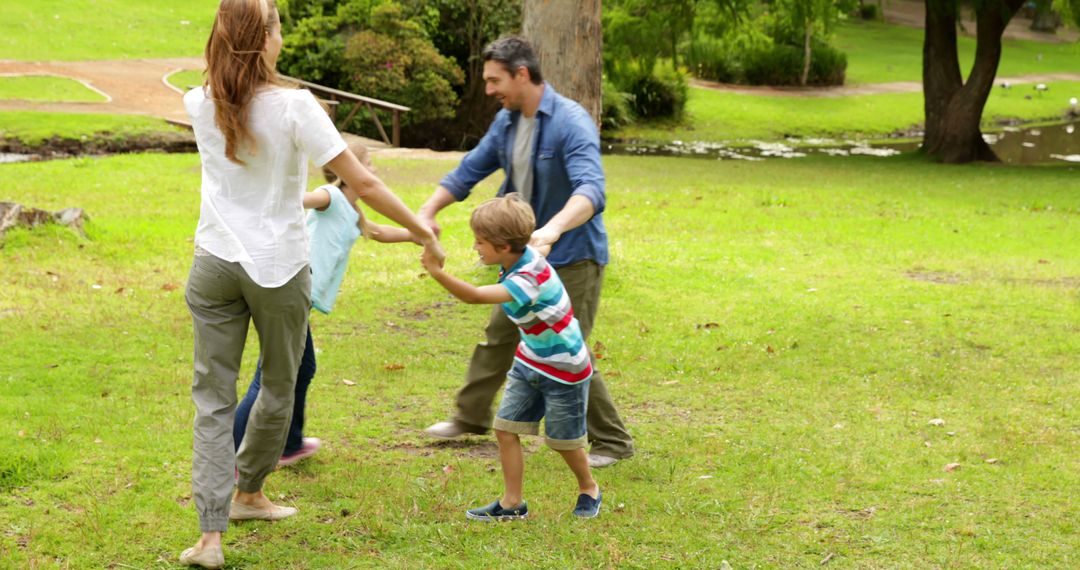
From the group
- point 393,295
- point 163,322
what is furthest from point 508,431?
point 393,295

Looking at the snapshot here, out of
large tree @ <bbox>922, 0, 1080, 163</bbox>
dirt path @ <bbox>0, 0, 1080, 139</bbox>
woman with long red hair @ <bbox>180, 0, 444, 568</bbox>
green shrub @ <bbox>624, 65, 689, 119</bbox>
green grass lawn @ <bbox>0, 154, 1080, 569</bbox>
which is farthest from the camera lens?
green shrub @ <bbox>624, 65, 689, 119</bbox>

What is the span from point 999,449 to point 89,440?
440 centimetres

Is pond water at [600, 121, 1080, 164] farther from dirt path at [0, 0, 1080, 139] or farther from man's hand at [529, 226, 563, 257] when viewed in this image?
man's hand at [529, 226, 563, 257]

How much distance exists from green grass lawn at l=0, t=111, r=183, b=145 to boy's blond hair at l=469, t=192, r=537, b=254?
1751cm

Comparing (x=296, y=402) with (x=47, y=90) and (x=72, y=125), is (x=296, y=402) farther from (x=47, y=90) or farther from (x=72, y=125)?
(x=47, y=90)

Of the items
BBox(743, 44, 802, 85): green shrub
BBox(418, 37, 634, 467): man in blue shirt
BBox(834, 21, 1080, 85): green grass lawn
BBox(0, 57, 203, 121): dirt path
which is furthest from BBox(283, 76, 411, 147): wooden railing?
BBox(834, 21, 1080, 85): green grass lawn

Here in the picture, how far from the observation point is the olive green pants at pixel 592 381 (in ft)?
17.5

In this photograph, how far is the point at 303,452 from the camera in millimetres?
5352

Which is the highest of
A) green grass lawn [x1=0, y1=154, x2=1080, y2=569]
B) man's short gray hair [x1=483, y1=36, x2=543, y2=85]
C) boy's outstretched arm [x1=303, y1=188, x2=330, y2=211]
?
man's short gray hair [x1=483, y1=36, x2=543, y2=85]

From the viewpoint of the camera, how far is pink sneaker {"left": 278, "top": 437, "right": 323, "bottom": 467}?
5.32m

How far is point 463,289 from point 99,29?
31.3 meters

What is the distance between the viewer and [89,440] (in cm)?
553

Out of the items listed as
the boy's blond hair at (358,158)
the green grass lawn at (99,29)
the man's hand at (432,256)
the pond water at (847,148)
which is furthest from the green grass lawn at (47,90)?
the man's hand at (432,256)

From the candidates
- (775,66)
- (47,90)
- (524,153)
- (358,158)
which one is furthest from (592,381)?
(775,66)
